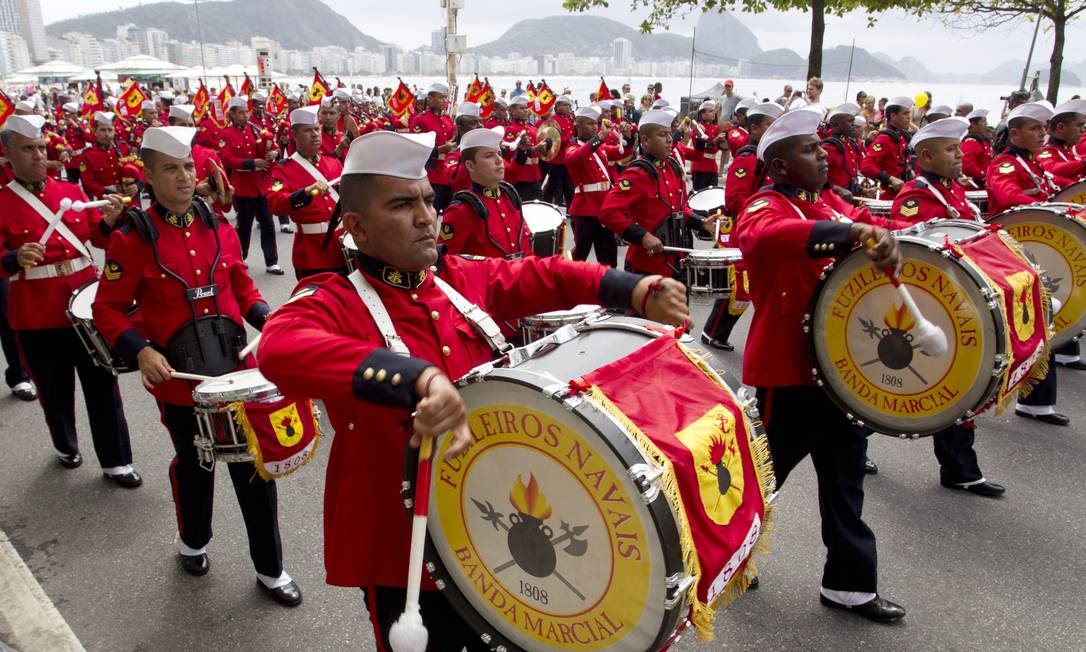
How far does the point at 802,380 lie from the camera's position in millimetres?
3396

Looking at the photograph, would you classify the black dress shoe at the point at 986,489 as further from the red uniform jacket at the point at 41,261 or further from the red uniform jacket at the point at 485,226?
the red uniform jacket at the point at 41,261

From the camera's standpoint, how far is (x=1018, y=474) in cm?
476

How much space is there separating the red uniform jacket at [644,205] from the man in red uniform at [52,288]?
3479 millimetres

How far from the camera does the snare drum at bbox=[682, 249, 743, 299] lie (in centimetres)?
509

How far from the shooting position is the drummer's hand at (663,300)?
77.2 inches

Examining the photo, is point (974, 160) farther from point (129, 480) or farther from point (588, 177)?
point (129, 480)

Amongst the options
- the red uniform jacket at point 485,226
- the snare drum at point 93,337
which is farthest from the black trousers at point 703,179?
the snare drum at point 93,337

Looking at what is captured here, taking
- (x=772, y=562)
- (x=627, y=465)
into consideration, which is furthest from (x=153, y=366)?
(x=772, y=562)

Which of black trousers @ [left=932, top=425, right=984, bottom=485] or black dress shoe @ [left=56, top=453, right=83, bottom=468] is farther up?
black trousers @ [left=932, top=425, right=984, bottom=485]

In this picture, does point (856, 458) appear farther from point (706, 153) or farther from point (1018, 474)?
point (706, 153)

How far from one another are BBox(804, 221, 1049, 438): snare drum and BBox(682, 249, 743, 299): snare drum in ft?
5.80

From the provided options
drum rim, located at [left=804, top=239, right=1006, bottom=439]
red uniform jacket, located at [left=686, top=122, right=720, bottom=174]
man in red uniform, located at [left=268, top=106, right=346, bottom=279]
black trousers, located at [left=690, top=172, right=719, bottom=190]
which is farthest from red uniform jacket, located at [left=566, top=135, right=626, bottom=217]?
drum rim, located at [left=804, top=239, right=1006, bottom=439]

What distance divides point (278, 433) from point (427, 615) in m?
1.24

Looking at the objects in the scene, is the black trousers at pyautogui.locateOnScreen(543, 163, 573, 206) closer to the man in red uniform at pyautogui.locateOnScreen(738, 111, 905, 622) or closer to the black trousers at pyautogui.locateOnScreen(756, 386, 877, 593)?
the man in red uniform at pyautogui.locateOnScreen(738, 111, 905, 622)
